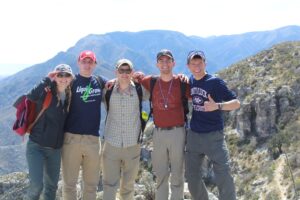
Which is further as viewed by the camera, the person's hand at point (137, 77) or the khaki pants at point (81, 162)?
the person's hand at point (137, 77)

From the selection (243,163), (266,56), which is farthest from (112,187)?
(266,56)

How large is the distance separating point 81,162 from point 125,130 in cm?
117

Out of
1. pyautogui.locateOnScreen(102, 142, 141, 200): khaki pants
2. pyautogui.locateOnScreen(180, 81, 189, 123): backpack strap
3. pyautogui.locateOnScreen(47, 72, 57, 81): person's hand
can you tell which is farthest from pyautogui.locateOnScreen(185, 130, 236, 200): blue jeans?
pyautogui.locateOnScreen(47, 72, 57, 81): person's hand

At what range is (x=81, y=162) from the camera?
9.01 m

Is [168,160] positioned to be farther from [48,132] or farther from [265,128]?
[265,128]

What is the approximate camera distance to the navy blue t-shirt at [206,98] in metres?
8.66

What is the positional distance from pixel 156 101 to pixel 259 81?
51.4 m

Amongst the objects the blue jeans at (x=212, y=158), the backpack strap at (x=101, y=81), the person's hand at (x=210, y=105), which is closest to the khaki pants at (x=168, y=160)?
the blue jeans at (x=212, y=158)

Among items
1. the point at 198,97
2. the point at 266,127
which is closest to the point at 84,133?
the point at 198,97

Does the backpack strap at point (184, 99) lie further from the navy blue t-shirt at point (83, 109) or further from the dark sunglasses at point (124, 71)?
the navy blue t-shirt at point (83, 109)

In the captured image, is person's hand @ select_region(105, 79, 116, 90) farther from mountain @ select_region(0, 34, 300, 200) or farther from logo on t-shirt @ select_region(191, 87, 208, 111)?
mountain @ select_region(0, 34, 300, 200)

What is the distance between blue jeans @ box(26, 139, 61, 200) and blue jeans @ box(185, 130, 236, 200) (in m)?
2.70

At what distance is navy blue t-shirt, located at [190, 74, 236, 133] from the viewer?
8.66 meters

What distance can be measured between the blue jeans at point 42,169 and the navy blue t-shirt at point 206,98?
9.65ft
